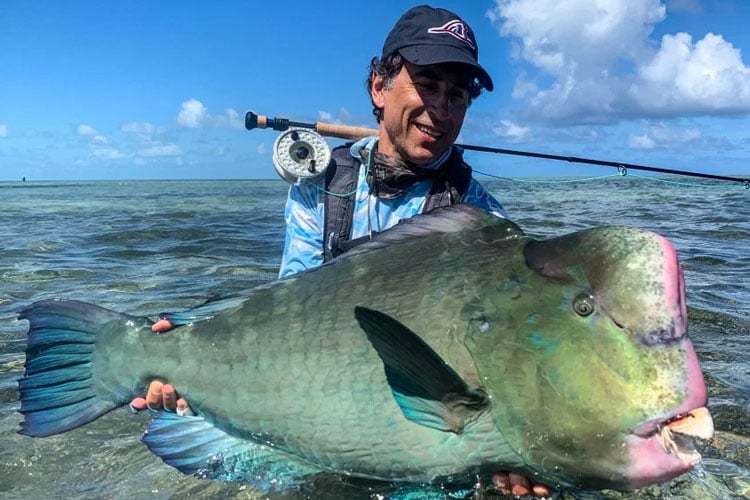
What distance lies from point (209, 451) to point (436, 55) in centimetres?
191

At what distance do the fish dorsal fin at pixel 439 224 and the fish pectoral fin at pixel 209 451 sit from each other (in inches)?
30.5

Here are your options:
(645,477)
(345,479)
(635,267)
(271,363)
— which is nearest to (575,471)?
(645,477)

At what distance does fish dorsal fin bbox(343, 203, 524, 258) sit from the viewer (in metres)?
2.33

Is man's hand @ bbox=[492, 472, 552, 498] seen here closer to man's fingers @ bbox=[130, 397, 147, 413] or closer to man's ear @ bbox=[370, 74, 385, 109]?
Result: man's fingers @ bbox=[130, 397, 147, 413]

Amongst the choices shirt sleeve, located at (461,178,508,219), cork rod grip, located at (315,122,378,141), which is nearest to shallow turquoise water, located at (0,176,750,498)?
shirt sleeve, located at (461,178,508,219)

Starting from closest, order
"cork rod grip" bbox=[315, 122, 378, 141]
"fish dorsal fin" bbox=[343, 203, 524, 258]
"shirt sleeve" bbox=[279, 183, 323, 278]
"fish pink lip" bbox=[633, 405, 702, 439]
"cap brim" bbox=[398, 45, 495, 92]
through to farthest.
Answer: "fish pink lip" bbox=[633, 405, 702, 439], "fish dorsal fin" bbox=[343, 203, 524, 258], "cap brim" bbox=[398, 45, 495, 92], "shirt sleeve" bbox=[279, 183, 323, 278], "cork rod grip" bbox=[315, 122, 378, 141]

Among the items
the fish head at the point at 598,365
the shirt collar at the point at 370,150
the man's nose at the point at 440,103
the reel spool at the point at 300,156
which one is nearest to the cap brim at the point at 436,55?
the man's nose at the point at 440,103

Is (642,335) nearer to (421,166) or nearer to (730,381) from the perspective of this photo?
(421,166)

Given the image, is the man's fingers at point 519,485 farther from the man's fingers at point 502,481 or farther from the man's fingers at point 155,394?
the man's fingers at point 155,394

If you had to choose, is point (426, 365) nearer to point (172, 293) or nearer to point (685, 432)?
point (685, 432)

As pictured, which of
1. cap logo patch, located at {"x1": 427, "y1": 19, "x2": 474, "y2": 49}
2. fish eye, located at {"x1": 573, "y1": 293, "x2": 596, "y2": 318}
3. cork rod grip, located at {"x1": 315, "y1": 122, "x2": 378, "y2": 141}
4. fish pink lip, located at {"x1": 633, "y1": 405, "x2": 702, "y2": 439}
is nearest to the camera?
fish pink lip, located at {"x1": 633, "y1": 405, "x2": 702, "y2": 439}

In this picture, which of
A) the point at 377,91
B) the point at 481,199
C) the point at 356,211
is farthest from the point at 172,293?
the point at 481,199

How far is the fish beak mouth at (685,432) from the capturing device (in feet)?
5.72

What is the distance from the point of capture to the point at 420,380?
1.85 m
